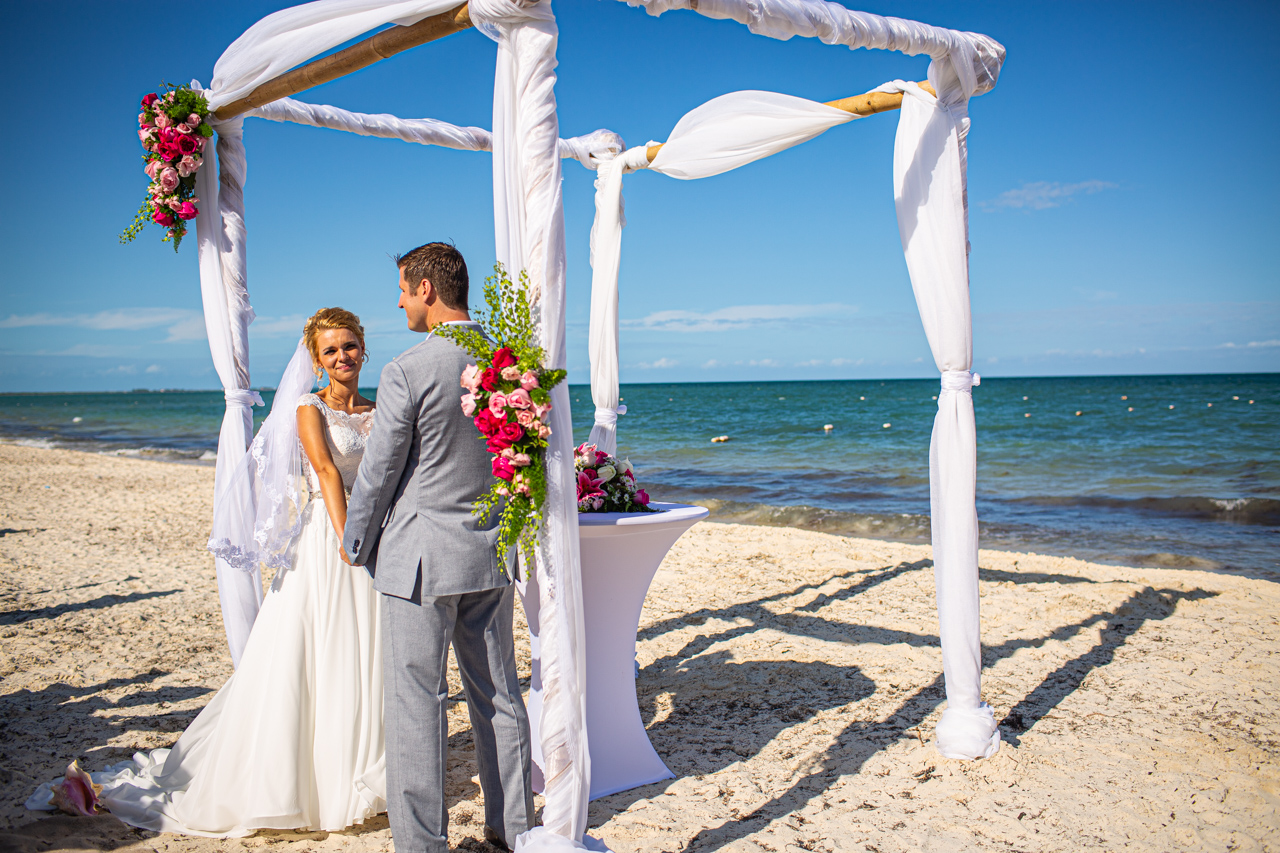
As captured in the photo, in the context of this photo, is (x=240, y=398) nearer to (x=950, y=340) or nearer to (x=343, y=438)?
(x=343, y=438)

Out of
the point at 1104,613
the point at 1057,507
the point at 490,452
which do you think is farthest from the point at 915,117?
the point at 1057,507

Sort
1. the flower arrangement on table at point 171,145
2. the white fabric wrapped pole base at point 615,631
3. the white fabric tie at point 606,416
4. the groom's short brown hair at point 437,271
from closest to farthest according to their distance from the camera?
1. the groom's short brown hair at point 437,271
2. the white fabric wrapped pole base at point 615,631
3. the flower arrangement on table at point 171,145
4. the white fabric tie at point 606,416

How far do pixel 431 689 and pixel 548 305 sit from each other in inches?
49.3

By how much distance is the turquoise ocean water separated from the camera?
9969mm

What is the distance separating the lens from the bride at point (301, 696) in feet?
9.27

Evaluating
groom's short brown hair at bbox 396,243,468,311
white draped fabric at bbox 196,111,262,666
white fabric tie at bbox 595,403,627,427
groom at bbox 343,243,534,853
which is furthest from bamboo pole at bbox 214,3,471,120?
white fabric tie at bbox 595,403,627,427

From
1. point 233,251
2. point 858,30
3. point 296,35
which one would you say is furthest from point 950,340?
point 233,251

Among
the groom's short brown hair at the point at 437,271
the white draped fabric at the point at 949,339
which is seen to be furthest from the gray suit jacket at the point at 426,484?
the white draped fabric at the point at 949,339

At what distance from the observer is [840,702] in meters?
4.13

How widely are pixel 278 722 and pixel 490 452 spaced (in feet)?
4.59

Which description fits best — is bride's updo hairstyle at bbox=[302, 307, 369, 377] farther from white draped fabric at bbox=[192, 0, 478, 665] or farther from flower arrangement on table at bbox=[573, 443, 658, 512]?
flower arrangement on table at bbox=[573, 443, 658, 512]

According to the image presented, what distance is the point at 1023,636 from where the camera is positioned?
520cm

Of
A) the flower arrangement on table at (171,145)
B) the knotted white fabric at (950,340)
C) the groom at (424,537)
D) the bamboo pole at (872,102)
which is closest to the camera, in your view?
the groom at (424,537)

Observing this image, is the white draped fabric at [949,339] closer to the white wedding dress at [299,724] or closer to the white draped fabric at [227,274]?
the white wedding dress at [299,724]
